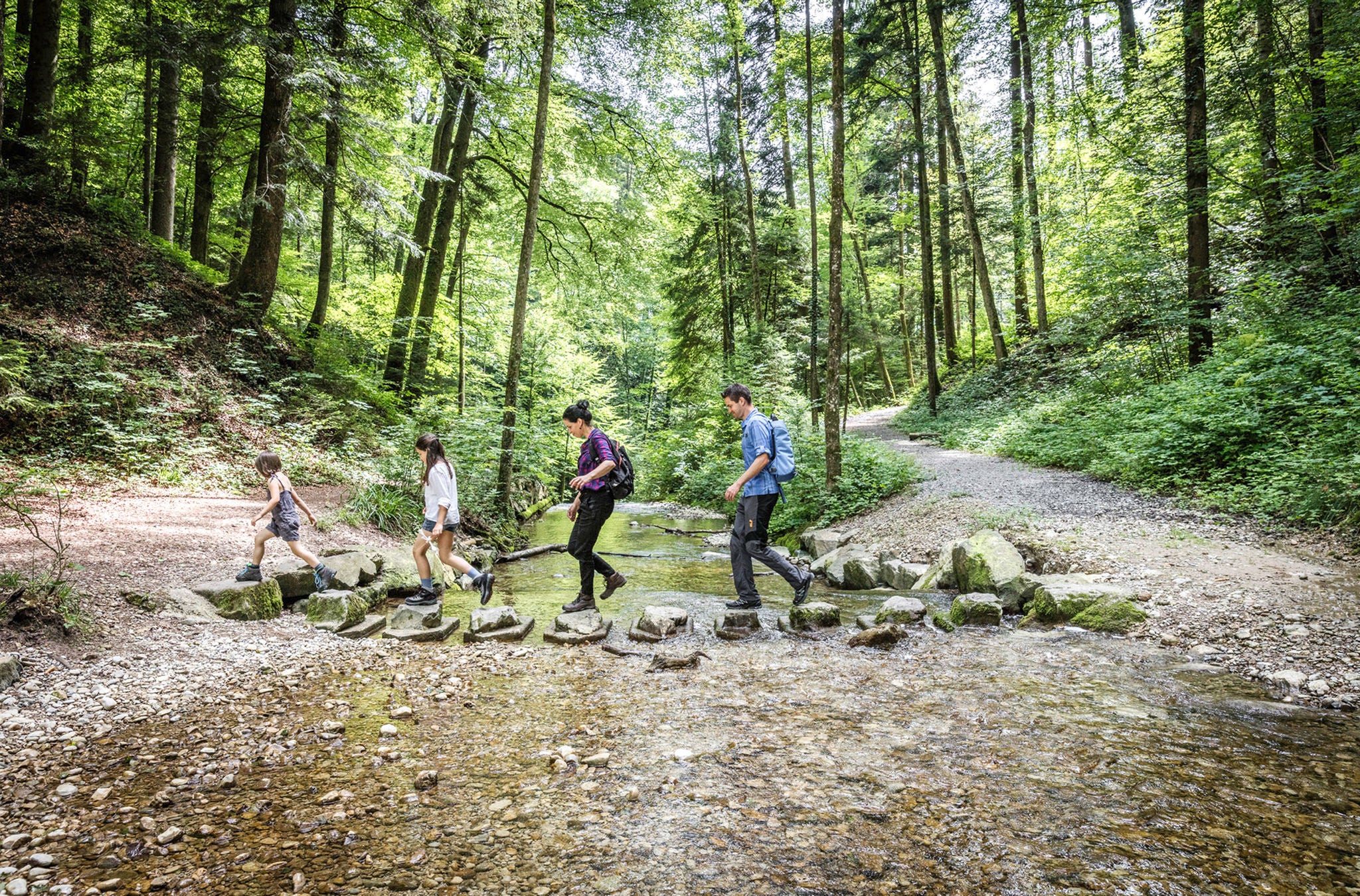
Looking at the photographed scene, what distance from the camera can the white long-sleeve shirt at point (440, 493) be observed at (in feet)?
21.6

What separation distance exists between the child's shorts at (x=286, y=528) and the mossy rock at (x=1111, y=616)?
7.92 metres

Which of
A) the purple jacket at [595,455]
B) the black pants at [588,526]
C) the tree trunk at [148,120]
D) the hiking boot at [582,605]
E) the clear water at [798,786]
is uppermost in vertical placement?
the tree trunk at [148,120]

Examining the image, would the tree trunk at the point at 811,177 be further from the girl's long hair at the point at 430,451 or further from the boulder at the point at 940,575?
the girl's long hair at the point at 430,451

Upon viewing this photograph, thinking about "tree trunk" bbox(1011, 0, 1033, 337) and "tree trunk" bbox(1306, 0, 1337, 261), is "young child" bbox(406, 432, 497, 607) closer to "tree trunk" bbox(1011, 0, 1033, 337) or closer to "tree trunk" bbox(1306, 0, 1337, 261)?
"tree trunk" bbox(1306, 0, 1337, 261)

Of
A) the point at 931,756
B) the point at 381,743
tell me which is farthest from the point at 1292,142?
the point at 381,743

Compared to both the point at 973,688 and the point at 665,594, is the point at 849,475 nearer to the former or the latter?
the point at 665,594

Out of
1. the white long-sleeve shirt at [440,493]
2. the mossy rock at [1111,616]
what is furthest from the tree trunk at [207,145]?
the mossy rock at [1111,616]

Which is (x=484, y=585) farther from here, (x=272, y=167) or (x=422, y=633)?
(x=272, y=167)

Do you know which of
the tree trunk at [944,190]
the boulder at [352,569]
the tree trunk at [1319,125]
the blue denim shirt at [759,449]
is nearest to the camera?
the blue denim shirt at [759,449]

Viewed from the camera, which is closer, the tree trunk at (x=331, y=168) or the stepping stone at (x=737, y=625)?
the stepping stone at (x=737, y=625)

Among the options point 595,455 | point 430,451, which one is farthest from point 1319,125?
point 430,451

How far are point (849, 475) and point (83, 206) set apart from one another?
682 inches

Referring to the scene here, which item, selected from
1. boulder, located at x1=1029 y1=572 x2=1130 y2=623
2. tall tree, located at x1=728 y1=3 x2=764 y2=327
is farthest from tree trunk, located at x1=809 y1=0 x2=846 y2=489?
tall tree, located at x1=728 y1=3 x2=764 y2=327

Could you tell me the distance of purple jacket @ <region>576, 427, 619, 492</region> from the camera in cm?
623
